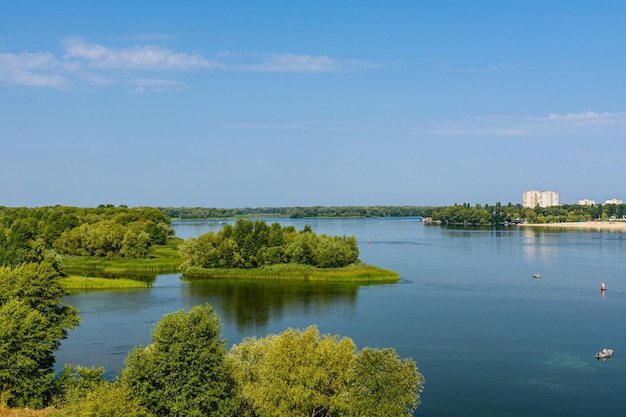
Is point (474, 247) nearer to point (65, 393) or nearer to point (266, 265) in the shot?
point (266, 265)

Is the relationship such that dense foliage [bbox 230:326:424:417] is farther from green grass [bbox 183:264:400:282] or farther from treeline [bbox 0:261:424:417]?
green grass [bbox 183:264:400:282]

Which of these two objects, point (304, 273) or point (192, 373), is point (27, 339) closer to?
point (192, 373)

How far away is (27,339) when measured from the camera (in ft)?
101

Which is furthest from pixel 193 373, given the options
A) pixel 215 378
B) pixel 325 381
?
pixel 325 381

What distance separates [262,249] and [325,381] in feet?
180

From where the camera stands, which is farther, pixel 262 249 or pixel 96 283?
pixel 262 249

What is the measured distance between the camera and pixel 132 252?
92.6m

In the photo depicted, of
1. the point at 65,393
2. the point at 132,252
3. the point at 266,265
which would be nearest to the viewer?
the point at 65,393

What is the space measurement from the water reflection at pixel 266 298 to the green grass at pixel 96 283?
5530mm

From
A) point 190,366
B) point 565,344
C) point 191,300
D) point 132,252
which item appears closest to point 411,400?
point 190,366

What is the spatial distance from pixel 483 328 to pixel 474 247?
73317mm

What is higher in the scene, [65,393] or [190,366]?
[190,366]

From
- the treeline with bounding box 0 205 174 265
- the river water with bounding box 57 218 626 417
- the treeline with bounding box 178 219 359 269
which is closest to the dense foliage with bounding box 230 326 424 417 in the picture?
the river water with bounding box 57 218 626 417

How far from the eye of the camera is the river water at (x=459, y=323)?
35.6m
